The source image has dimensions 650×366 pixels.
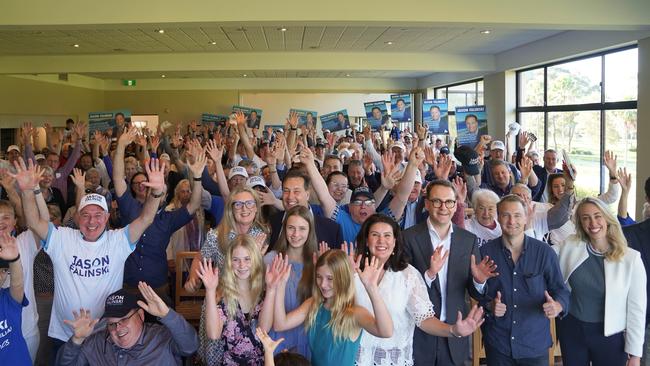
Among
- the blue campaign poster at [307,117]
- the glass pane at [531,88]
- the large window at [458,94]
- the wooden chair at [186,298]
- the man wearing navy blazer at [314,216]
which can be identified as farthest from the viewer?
the large window at [458,94]

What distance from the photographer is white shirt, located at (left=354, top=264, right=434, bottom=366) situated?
2818mm

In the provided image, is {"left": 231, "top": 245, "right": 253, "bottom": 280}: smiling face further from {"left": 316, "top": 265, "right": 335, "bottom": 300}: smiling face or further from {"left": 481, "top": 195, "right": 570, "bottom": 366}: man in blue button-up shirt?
{"left": 481, "top": 195, "right": 570, "bottom": 366}: man in blue button-up shirt

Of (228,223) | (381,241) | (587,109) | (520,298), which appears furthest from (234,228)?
(587,109)

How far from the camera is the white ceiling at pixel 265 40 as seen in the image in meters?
10.5

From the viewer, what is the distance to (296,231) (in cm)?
325

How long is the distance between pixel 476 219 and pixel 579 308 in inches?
46.5

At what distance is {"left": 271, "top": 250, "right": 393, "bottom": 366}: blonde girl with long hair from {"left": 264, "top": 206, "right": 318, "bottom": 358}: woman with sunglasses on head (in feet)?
0.51

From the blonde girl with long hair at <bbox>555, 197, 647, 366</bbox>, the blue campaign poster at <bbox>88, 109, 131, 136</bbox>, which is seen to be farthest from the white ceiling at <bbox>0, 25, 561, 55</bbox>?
the blonde girl with long hair at <bbox>555, 197, 647, 366</bbox>

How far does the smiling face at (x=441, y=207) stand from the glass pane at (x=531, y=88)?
10.5m

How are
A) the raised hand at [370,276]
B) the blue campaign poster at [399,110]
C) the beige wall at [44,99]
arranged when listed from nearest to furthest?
the raised hand at [370,276] → the blue campaign poster at [399,110] → the beige wall at [44,99]

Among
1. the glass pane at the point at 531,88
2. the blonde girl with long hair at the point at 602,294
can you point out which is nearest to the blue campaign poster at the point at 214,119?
the glass pane at the point at 531,88

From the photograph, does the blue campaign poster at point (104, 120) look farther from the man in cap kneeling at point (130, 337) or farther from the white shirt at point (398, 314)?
the white shirt at point (398, 314)

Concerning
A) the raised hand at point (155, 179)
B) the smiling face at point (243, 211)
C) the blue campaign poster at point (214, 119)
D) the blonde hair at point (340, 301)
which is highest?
the blue campaign poster at point (214, 119)

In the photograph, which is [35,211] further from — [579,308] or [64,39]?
[64,39]
